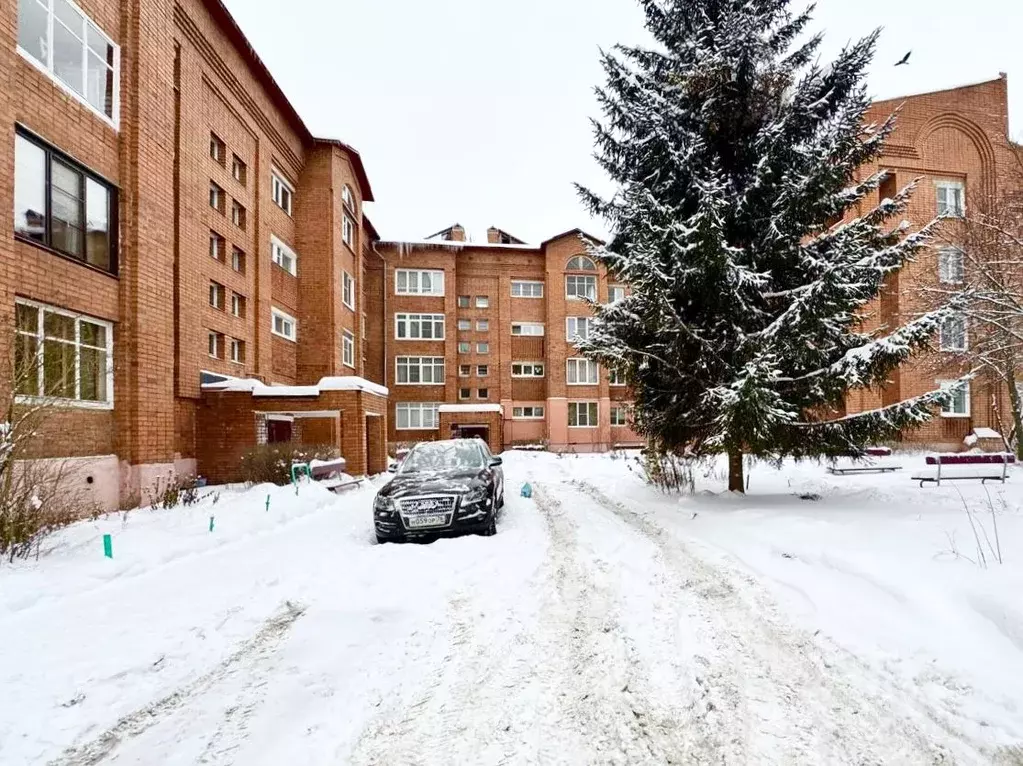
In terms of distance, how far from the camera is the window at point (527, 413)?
129 feet

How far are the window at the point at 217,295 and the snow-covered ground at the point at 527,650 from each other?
12.0 m

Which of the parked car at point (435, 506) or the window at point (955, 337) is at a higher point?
the window at point (955, 337)

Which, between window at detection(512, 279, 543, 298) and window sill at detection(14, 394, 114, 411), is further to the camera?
window at detection(512, 279, 543, 298)

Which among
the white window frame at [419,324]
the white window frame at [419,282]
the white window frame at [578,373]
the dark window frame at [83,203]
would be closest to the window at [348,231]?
the white window frame at [419,282]

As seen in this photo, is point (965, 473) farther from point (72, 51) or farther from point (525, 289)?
point (525, 289)

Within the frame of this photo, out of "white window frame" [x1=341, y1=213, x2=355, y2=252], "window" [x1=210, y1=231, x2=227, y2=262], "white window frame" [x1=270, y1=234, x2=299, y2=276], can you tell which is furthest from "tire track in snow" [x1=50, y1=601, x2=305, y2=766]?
"white window frame" [x1=341, y1=213, x2=355, y2=252]

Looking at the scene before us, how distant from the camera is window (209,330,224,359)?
17922 millimetres

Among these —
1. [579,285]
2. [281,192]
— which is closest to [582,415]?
[579,285]

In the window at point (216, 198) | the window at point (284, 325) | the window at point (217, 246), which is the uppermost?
the window at point (216, 198)

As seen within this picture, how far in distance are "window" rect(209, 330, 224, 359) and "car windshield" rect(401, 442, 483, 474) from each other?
11.2 metres

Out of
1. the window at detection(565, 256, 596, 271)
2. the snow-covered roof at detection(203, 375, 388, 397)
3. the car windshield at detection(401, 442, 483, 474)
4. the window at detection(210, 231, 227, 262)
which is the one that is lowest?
the car windshield at detection(401, 442, 483, 474)

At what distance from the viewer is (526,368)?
40.0 meters

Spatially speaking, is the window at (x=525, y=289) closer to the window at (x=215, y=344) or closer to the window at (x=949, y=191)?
the window at (x=949, y=191)

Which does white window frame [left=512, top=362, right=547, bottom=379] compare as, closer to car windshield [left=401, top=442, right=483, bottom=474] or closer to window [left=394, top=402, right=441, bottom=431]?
window [left=394, top=402, right=441, bottom=431]
